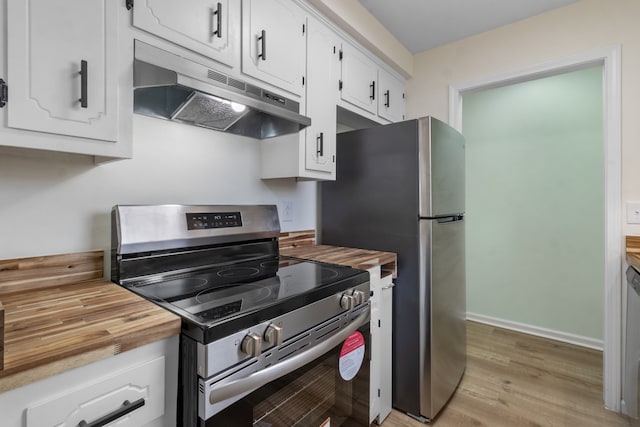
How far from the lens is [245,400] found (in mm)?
861

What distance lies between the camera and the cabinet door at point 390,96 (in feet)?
7.76

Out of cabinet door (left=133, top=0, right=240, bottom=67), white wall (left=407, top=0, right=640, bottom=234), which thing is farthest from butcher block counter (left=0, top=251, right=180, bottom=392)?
white wall (left=407, top=0, right=640, bottom=234)

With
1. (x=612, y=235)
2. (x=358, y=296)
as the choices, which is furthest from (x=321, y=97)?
Result: (x=612, y=235)

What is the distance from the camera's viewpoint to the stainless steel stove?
80 cm

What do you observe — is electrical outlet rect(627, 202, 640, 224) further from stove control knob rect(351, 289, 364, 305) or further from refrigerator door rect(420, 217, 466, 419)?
stove control knob rect(351, 289, 364, 305)

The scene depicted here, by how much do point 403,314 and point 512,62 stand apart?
6.41 feet

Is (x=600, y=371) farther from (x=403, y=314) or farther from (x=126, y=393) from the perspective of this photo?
(x=126, y=393)

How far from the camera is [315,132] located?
1746 mm

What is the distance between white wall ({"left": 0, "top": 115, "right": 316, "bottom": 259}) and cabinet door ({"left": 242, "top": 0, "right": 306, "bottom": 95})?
0.38 meters

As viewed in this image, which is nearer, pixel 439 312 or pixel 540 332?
pixel 439 312

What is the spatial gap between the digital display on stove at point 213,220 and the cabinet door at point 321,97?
0.48 meters

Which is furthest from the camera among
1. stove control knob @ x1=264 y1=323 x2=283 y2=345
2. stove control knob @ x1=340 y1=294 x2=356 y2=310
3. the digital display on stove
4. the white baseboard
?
the white baseboard

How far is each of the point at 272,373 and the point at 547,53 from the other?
2.60 m

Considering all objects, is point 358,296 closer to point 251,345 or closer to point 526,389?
point 251,345
